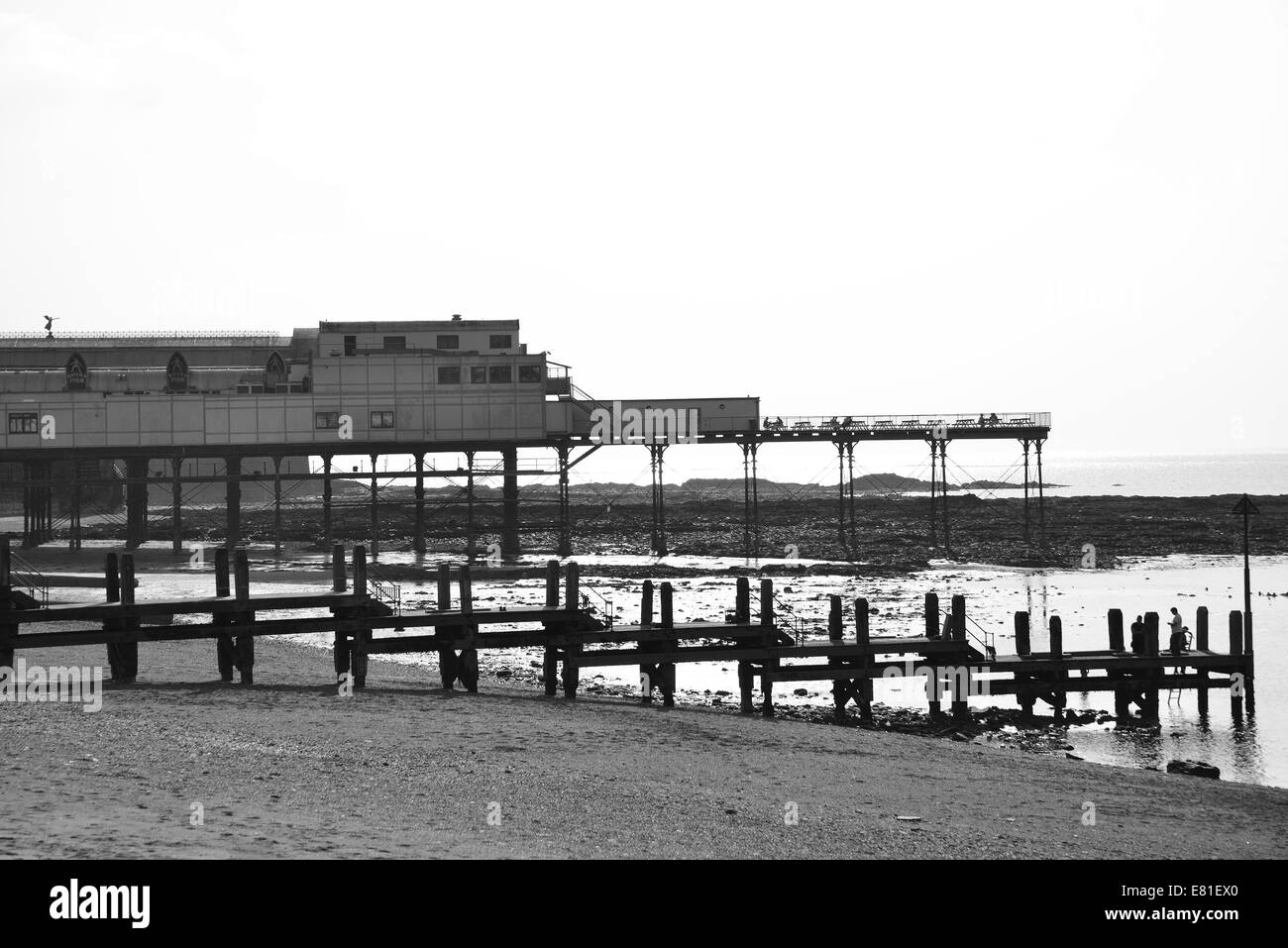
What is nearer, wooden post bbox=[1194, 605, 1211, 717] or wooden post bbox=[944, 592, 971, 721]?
wooden post bbox=[944, 592, 971, 721]

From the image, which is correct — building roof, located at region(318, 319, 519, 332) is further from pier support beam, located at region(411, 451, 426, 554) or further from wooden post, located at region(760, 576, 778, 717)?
wooden post, located at region(760, 576, 778, 717)

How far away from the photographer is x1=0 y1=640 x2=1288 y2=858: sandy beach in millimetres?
14586

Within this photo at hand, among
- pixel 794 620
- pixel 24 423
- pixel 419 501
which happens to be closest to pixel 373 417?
pixel 419 501

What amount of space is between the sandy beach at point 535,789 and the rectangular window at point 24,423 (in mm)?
39430

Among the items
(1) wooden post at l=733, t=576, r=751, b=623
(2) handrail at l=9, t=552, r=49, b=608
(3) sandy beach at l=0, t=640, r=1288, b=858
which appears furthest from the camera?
(2) handrail at l=9, t=552, r=49, b=608

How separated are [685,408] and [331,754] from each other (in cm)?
4581

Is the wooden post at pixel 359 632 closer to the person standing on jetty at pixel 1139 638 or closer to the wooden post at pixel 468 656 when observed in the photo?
the wooden post at pixel 468 656

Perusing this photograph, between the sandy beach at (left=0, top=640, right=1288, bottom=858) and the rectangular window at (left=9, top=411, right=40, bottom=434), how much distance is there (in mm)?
39430

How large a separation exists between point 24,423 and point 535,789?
167 ft

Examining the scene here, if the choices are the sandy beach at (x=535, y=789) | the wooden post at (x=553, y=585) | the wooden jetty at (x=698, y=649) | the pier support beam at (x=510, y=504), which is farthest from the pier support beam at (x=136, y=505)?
the sandy beach at (x=535, y=789)

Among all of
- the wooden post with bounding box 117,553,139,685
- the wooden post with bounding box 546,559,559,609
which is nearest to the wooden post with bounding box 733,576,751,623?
the wooden post with bounding box 546,559,559,609

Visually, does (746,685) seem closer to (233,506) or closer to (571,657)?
(571,657)
